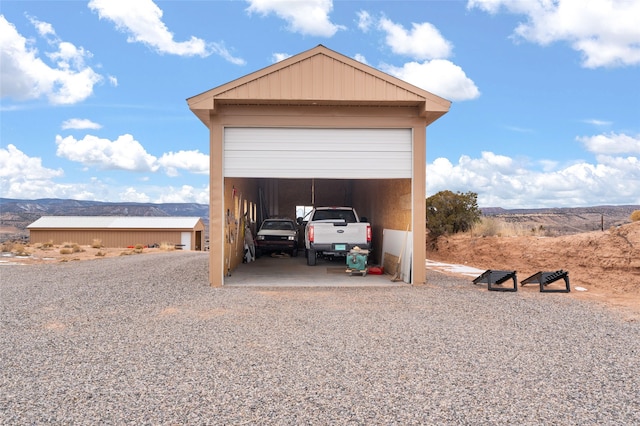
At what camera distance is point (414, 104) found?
523 inches

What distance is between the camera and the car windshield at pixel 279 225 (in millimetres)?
22041

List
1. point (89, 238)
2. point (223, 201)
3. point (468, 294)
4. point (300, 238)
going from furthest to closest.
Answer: point (89, 238) → point (300, 238) → point (223, 201) → point (468, 294)

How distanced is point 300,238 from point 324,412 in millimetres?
22532

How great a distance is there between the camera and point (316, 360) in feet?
21.0

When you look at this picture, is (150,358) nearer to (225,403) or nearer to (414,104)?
(225,403)

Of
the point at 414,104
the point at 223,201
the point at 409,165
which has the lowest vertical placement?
the point at 223,201

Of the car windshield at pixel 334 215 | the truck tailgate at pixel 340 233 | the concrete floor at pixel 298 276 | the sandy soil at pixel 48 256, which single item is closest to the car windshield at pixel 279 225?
the concrete floor at pixel 298 276

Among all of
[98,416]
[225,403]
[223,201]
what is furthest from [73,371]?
[223,201]

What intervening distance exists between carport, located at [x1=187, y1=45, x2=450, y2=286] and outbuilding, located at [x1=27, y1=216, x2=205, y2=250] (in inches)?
1116

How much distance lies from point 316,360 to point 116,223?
127 ft

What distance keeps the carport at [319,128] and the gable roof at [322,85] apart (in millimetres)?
23

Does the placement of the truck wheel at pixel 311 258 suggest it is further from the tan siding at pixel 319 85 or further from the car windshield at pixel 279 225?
the tan siding at pixel 319 85

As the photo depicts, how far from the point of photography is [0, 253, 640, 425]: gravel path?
15.9ft

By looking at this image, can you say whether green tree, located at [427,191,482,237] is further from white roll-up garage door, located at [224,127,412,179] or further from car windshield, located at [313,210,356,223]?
white roll-up garage door, located at [224,127,412,179]
